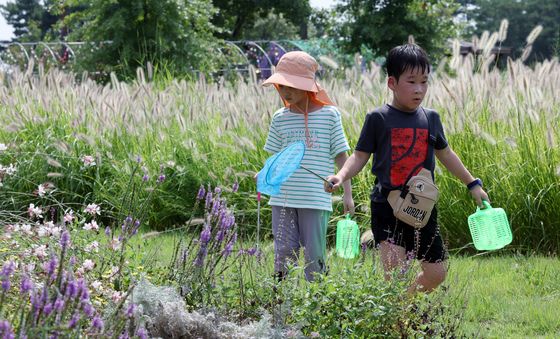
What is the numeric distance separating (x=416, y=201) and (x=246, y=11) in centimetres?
2840

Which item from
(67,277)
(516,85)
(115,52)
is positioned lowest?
(115,52)

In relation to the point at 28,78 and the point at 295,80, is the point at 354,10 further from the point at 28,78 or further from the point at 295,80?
the point at 295,80

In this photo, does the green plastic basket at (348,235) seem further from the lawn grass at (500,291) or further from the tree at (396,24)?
the tree at (396,24)

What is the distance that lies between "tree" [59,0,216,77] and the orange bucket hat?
864 cm

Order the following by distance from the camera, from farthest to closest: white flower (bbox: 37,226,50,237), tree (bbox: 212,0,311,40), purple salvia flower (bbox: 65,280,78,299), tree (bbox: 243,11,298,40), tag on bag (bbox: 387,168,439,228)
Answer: tree (bbox: 243,11,298,40), tree (bbox: 212,0,311,40), tag on bag (bbox: 387,168,439,228), white flower (bbox: 37,226,50,237), purple salvia flower (bbox: 65,280,78,299)

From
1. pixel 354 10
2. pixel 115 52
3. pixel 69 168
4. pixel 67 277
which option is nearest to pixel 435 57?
pixel 354 10

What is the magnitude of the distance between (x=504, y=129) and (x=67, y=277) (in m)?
4.55

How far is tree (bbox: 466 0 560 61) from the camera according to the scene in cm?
6725

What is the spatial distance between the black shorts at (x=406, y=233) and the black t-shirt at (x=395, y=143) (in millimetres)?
64

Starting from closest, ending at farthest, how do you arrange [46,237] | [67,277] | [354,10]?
1. [67,277]
2. [46,237]
3. [354,10]

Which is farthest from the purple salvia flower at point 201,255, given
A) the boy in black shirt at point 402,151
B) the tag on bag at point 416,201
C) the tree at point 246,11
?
the tree at point 246,11

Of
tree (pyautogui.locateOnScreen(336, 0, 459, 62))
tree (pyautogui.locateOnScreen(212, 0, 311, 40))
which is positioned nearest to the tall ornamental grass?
tree (pyautogui.locateOnScreen(336, 0, 459, 62))

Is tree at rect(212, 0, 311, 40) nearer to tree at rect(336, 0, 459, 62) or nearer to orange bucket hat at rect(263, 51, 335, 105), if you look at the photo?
tree at rect(336, 0, 459, 62)

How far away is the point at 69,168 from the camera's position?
278 inches
